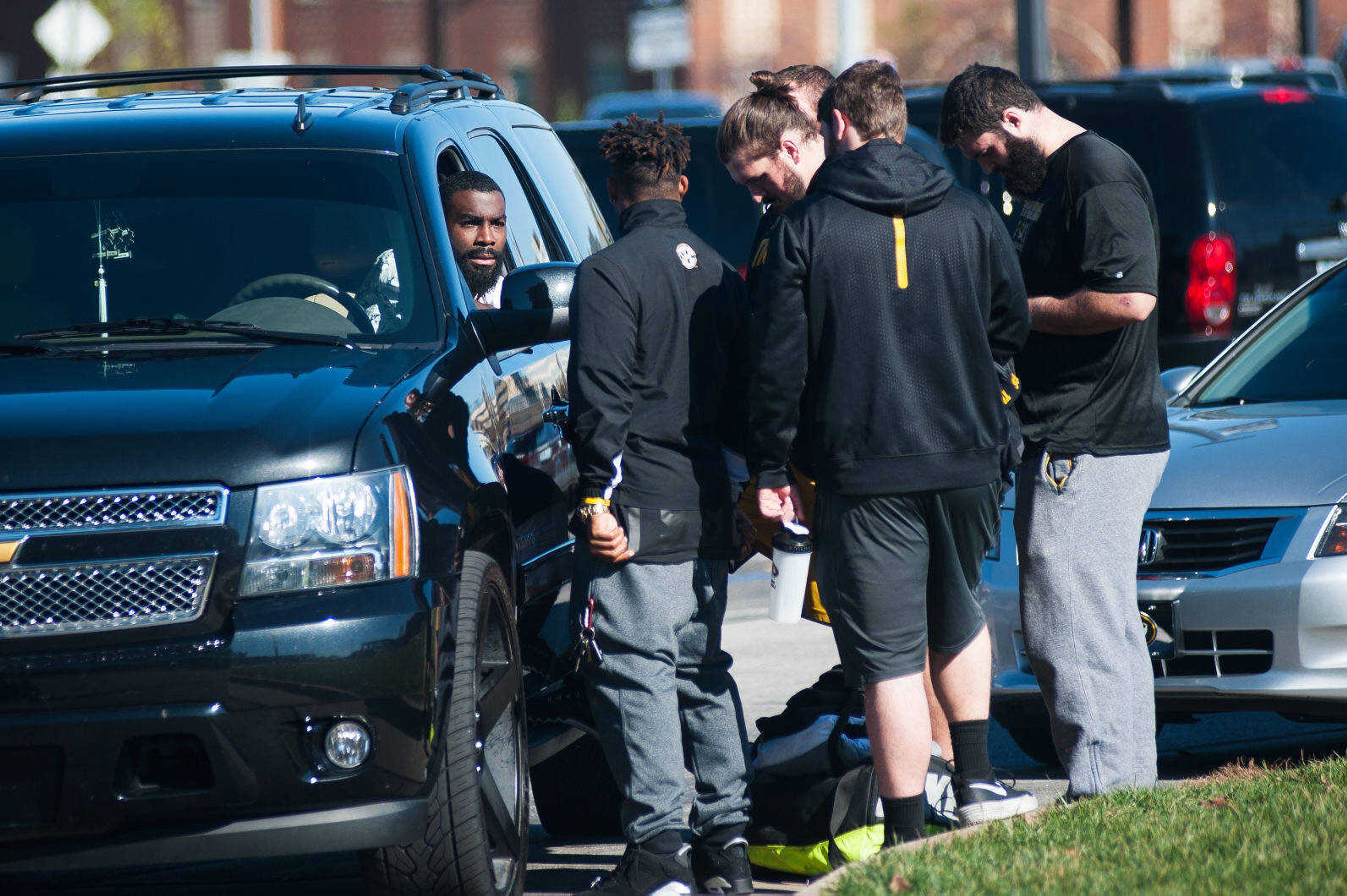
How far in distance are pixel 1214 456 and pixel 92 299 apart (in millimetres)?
3467

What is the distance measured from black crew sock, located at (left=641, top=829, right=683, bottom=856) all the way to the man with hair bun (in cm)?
51

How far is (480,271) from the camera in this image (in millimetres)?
5375

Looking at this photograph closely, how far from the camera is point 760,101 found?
5.22m

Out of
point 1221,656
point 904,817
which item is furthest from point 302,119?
point 1221,656

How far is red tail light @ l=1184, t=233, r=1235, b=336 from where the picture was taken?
37.3 ft

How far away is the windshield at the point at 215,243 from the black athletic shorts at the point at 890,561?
1126 millimetres

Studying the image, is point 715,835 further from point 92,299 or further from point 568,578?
point 92,299

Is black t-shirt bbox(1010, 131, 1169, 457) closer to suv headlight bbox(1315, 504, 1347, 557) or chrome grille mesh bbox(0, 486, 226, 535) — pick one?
suv headlight bbox(1315, 504, 1347, 557)

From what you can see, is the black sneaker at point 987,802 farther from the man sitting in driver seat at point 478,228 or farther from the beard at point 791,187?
the man sitting in driver seat at point 478,228

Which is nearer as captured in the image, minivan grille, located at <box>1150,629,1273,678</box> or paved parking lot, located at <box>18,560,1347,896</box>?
paved parking lot, located at <box>18,560,1347,896</box>

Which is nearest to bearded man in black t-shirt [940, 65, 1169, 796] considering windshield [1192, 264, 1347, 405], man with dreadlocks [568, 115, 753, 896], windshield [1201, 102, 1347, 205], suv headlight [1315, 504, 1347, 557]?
suv headlight [1315, 504, 1347, 557]

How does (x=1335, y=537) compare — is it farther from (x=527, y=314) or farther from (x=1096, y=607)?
(x=527, y=314)

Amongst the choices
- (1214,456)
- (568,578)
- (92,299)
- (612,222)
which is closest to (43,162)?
(92,299)

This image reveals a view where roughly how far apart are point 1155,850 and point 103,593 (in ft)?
7.79
